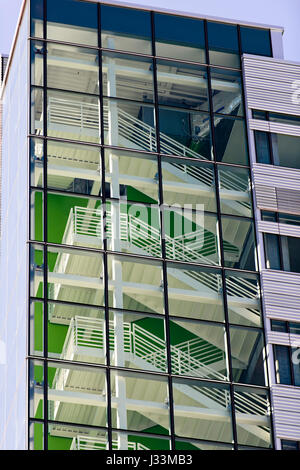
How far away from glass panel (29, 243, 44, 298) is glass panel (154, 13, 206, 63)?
11518 millimetres

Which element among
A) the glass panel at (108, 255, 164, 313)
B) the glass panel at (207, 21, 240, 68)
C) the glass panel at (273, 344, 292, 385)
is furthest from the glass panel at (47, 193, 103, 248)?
the glass panel at (207, 21, 240, 68)

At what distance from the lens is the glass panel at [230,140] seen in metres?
62.4

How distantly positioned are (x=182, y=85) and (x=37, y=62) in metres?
6.38

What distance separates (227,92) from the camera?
64000 millimetres

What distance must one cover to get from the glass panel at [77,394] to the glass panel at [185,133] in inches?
437

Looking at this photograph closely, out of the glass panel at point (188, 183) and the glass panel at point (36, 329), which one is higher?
the glass panel at point (188, 183)

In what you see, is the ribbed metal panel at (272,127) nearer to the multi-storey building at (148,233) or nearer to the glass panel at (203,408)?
the multi-storey building at (148,233)

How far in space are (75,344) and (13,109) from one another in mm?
13215

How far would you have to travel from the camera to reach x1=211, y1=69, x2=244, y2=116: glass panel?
63.6 meters

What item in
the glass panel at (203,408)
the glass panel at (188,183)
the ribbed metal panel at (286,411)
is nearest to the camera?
the glass panel at (203,408)

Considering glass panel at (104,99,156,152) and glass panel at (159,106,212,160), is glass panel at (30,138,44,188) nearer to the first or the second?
A: glass panel at (104,99,156,152)

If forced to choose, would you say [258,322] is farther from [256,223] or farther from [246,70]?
[246,70]

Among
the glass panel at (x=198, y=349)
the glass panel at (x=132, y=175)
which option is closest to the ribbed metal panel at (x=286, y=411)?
the glass panel at (x=198, y=349)

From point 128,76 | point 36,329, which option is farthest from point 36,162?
point 36,329
